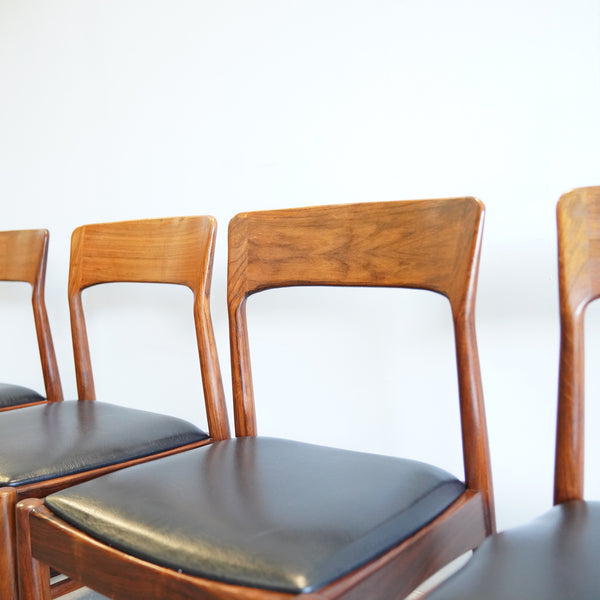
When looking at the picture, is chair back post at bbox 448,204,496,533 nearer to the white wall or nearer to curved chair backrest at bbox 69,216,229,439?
the white wall

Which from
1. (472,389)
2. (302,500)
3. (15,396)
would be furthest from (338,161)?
(15,396)

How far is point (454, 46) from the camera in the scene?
3.53ft

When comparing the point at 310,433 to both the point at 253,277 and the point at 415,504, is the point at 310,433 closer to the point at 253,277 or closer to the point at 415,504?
the point at 253,277

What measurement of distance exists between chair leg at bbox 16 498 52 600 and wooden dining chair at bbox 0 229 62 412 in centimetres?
62

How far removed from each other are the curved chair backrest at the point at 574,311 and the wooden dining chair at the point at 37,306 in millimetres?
1089

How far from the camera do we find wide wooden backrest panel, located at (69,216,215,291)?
110 centimetres

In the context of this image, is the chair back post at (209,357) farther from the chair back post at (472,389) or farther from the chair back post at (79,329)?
the chair back post at (472,389)

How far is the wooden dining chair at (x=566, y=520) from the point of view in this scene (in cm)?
49

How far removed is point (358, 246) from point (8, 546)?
23.6 inches

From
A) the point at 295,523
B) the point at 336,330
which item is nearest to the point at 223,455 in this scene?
the point at 295,523

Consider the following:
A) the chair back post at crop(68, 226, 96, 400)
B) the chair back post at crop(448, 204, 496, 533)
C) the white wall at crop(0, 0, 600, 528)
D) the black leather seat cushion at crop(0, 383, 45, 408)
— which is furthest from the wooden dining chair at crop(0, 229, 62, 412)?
the chair back post at crop(448, 204, 496, 533)

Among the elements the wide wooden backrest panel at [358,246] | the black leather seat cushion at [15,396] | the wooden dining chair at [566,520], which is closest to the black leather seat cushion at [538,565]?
the wooden dining chair at [566,520]

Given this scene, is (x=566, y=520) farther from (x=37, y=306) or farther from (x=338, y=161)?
(x=37, y=306)

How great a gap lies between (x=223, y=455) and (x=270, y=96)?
78 cm
